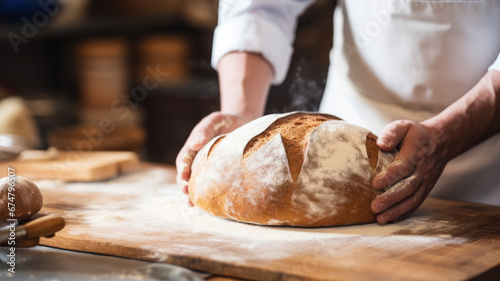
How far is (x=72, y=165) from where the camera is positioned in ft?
6.29

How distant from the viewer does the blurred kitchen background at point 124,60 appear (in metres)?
3.73

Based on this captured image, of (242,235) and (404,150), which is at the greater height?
(404,150)

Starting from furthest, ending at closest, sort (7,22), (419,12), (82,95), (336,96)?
1. (82,95)
2. (7,22)
3. (336,96)
4. (419,12)

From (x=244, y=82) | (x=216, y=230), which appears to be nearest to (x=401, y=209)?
(x=216, y=230)

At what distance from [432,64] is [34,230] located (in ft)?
3.64

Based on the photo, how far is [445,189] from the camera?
170cm

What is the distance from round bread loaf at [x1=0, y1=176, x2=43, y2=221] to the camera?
1.30 m

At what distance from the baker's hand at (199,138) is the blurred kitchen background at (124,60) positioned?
6.36 ft

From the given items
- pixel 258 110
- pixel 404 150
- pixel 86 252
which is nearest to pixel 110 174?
pixel 258 110

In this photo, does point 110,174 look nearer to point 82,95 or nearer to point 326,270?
point 326,270

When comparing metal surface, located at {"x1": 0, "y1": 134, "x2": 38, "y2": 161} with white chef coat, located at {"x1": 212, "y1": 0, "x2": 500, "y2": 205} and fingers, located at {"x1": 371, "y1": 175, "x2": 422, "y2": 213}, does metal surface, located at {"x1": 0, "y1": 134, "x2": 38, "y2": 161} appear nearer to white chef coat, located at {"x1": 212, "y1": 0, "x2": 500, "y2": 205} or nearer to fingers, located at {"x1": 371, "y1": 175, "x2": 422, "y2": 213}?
white chef coat, located at {"x1": 212, "y1": 0, "x2": 500, "y2": 205}

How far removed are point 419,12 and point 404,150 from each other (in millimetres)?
530

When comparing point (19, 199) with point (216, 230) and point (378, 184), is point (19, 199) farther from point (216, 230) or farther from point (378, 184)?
point (378, 184)

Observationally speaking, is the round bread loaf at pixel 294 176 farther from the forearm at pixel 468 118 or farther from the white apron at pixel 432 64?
the white apron at pixel 432 64
